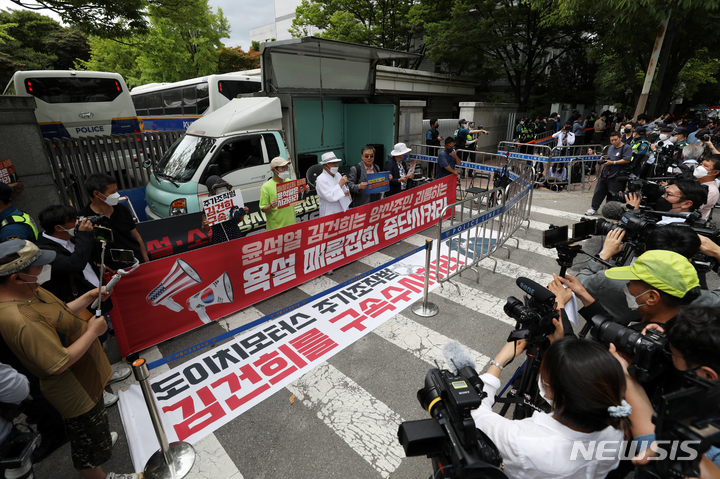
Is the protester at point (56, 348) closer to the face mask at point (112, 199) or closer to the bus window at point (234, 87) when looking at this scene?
the face mask at point (112, 199)

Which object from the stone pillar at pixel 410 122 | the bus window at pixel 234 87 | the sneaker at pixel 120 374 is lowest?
the sneaker at pixel 120 374

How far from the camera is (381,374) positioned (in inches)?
150

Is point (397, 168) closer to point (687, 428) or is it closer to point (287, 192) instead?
point (287, 192)

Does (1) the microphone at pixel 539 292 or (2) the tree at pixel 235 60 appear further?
(2) the tree at pixel 235 60

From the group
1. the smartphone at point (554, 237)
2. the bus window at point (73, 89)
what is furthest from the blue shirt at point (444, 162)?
the bus window at point (73, 89)

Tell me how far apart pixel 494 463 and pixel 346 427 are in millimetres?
2079

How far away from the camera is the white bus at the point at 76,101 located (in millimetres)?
10406

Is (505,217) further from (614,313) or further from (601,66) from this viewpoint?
(601,66)

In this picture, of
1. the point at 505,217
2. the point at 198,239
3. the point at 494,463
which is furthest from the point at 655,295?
the point at 198,239

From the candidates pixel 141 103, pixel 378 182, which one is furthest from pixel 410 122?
pixel 141 103

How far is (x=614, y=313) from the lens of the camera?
2.88 m

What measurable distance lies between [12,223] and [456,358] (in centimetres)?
426

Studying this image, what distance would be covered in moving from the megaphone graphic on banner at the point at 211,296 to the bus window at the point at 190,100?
1150 cm

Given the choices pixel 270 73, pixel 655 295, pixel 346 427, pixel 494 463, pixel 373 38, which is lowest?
pixel 346 427
